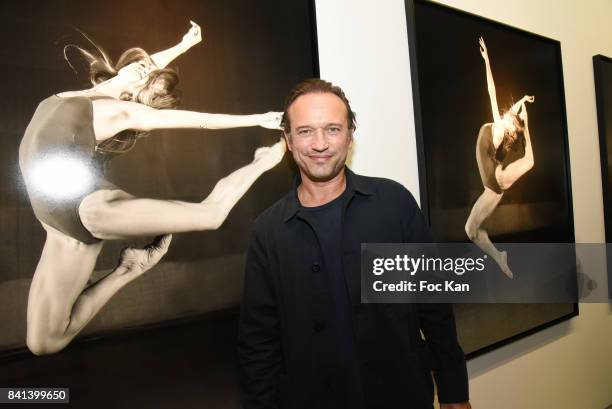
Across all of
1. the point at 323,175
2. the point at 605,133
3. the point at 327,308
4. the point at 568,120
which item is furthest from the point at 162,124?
the point at 605,133

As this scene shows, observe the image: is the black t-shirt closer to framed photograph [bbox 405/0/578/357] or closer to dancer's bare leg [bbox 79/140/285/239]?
dancer's bare leg [bbox 79/140/285/239]

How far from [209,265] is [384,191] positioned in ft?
1.72

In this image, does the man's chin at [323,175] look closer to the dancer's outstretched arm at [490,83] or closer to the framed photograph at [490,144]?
the framed photograph at [490,144]

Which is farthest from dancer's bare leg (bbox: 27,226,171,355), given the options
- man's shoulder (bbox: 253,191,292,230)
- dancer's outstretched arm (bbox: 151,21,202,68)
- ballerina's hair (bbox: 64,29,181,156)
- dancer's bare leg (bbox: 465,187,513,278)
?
dancer's bare leg (bbox: 465,187,513,278)

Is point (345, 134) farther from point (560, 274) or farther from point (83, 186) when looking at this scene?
point (560, 274)

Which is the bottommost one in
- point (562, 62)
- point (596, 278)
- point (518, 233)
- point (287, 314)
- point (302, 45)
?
point (596, 278)

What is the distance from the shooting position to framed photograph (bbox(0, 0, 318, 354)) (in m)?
0.82

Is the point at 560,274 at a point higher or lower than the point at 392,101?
lower

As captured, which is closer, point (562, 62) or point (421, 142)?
point (421, 142)

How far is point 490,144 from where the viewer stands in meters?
1.70

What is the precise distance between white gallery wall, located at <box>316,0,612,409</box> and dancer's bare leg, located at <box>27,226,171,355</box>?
0.85 metres

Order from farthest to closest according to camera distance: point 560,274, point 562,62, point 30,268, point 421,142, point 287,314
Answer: point 562,62
point 560,274
point 421,142
point 287,314
point 30,268

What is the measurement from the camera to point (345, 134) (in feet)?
3.47

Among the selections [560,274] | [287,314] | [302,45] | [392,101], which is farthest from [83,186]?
[560,274]
